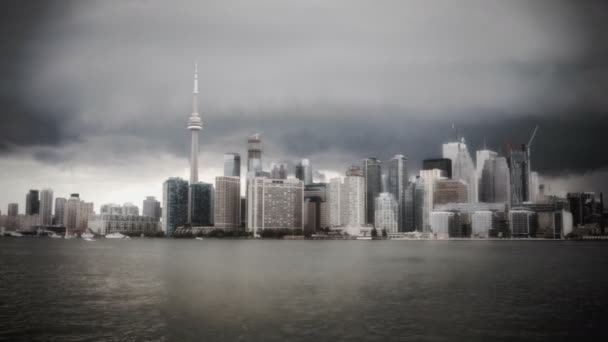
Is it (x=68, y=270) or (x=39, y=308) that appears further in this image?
(x=68, y=270)

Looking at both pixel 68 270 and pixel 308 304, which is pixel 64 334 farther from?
pixel 68 270

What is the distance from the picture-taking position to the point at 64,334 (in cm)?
4466

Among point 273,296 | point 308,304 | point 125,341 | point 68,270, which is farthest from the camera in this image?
point 68,270

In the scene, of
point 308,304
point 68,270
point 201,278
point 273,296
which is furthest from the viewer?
point 68,270

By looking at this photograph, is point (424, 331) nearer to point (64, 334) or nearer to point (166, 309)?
point (166, 309)

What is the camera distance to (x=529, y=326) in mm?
49188

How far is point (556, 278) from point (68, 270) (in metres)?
88.7

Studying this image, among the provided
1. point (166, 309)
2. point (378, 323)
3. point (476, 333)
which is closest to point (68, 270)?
point (166, 309)

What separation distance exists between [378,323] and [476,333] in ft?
28.9

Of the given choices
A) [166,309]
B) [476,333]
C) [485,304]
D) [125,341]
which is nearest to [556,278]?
[485,304]

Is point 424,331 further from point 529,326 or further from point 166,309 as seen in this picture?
point 166,309

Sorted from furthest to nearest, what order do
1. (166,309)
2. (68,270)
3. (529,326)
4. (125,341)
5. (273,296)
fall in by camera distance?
1. (68,270)
2. (273,296)
3. (166,309)
4. (529,326)
5. (125,341)

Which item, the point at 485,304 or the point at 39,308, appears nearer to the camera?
the point at 39,308

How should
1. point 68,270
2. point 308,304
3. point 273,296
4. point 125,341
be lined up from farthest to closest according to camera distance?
1. point 68,270
2. point 273,296
3. point 308,304
4. point 125,341
